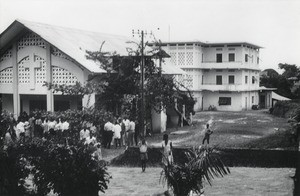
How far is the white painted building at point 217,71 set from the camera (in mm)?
43719

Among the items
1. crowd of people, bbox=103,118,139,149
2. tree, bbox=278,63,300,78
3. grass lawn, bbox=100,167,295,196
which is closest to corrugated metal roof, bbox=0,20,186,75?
crowd of people, bbox=103,118,139,149

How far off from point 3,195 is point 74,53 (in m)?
13.4

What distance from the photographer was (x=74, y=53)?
21.6m

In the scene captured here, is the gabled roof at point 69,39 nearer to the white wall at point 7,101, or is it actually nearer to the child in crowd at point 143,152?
the white wall at point 7,101

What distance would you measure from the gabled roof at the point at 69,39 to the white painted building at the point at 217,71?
17.1m

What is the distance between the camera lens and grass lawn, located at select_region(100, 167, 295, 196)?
1110cm

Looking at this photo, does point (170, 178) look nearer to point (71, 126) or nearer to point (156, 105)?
point (71, 126)

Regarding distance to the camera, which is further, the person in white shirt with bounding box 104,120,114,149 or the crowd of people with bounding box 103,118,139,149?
the crowd of people with bounding box 103,118,139,149

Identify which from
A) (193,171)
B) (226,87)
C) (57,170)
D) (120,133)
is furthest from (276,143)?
(226,87)

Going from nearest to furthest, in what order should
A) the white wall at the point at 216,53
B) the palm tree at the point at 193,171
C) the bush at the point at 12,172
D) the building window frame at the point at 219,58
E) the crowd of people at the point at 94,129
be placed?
the palm tree at the point at 193,171 → the bush at the point at 12,172 → the crowd of people at the point at 94,129 → the white wall at the point at 216,53 → the building window frame at the point at 219,58

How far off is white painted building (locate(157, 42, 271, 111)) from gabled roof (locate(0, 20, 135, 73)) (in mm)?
17058

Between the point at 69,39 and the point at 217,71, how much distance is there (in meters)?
24.5

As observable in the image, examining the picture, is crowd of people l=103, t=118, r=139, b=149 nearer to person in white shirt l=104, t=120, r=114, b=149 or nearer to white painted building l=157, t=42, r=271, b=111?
person in white shirt l=104, t=120, r=114, b=149

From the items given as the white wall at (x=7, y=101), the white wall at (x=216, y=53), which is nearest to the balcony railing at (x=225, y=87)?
the white wall at (x=216, y=53)
